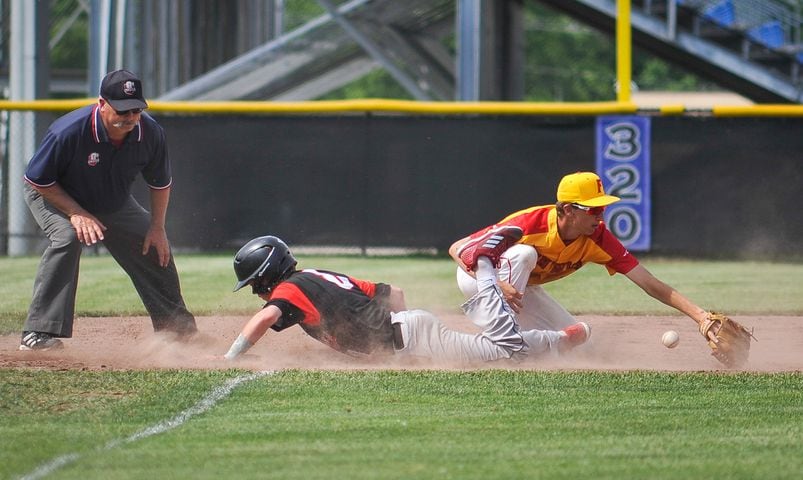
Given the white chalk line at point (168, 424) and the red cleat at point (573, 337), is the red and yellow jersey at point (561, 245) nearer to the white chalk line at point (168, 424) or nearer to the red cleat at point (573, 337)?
the red cleat at point (573, 337)

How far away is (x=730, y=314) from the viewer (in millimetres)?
9094

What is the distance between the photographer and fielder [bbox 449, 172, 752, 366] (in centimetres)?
650

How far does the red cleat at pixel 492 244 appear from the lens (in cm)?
659

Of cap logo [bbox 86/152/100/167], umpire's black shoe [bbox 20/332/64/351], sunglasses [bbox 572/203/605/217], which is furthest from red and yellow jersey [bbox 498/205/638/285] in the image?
umpire's black shoe [bbox 20/332/64/351]

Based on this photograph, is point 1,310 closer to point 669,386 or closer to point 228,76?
point 669,386

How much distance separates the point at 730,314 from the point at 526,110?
4.91 m

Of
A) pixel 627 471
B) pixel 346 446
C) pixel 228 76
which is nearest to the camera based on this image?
pixel 627 471

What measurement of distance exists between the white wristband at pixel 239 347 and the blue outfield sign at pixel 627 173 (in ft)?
24.6

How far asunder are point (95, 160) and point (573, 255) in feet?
9.76

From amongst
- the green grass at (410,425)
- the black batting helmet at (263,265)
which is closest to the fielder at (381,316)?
the black batting helmet at (263,265)

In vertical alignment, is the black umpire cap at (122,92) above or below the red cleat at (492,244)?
above

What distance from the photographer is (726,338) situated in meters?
6.55

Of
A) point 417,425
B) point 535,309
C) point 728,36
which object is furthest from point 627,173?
point 417,425

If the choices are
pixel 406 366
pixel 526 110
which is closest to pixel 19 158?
pixel 526 110
